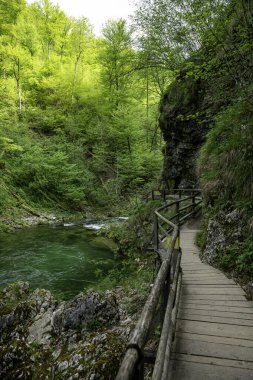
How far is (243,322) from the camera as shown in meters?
3.96

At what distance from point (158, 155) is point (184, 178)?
36.7ft

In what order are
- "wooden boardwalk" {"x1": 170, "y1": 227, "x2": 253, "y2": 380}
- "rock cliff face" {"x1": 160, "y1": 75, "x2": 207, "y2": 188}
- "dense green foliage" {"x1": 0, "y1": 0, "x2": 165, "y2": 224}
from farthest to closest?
1. "dense green foliage" {"x1": 0, "y1": 0, "x2": 165, "y2": 224}
2. "rock cliff face" {"x1": 160, "y1": 75, "x2": 207, "y2": 188}
3. "wooden boardwalk" {"x1": 170, "y1": 227, "x2": 253, "y2": 380}

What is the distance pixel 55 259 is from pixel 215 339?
339 inches

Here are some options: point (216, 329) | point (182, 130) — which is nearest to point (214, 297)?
point (216, 329)

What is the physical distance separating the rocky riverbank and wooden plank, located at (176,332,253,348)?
5.06ft

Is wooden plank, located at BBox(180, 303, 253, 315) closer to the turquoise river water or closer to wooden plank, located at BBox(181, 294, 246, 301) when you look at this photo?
wooden plank, located at BBox(181, 294, 246, 301)

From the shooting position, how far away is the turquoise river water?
8523 millimetres

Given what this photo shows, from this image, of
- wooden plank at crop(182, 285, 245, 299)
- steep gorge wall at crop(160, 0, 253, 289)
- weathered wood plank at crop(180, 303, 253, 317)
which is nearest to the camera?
weathered wood plank at crop(180, 303, 253, 317)

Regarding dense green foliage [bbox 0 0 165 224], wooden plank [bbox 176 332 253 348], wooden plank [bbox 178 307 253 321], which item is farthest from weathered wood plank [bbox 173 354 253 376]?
dense green foliage [bbox 0 0 165 224]

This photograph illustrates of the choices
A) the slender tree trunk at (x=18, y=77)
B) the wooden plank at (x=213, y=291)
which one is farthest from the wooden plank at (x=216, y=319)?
the slender tree trunk at (x=18, y=77)

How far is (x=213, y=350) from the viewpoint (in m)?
3.32

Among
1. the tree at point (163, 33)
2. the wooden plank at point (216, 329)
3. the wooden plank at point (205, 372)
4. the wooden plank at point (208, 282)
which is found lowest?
the wooden plank at point (208, 282)

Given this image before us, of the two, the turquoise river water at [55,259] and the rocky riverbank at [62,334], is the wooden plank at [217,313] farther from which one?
the turquoise river water at [55,259]

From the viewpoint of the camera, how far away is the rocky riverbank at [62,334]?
4547 mm
